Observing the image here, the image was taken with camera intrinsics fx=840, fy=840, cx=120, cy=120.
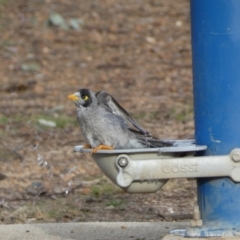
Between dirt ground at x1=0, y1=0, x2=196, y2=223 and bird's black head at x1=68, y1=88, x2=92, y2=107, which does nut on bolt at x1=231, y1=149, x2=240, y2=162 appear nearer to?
bird's black head at x1=68, y1=88, x2=92, y2=107

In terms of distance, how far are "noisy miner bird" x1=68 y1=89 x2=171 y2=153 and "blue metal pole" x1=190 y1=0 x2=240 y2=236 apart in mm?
546

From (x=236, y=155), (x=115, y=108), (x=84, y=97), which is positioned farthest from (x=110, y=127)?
(x=236, y=155)

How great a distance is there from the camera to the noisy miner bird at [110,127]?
4789 millimetres

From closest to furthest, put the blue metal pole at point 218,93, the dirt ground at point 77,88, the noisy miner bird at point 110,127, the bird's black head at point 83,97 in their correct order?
1. the blue metal pole at point 218,93
2. the noisy miner bird at point 110,127
3. the bird's black head at point 83,97
4. the dirt ground at point 77,88

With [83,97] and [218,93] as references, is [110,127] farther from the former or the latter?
[218,93]

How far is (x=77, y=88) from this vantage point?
34.5 feet

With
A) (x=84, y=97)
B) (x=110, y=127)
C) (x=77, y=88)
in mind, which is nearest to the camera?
(x=110, y=127)

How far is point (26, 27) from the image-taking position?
45.3 feet

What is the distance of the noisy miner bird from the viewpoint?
4.79 metres

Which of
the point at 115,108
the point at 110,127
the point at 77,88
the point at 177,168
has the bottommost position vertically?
the point at 177,168

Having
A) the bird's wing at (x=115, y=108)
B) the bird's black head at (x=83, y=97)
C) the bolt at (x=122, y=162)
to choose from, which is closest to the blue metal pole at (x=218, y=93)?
the bolt at (x=122, y=162)

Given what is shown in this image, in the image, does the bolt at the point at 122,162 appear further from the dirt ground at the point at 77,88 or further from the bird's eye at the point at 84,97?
the dirt ground at the point at 77,88

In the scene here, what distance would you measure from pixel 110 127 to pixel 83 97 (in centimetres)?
37

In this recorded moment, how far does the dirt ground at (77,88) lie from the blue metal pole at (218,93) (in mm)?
1589
